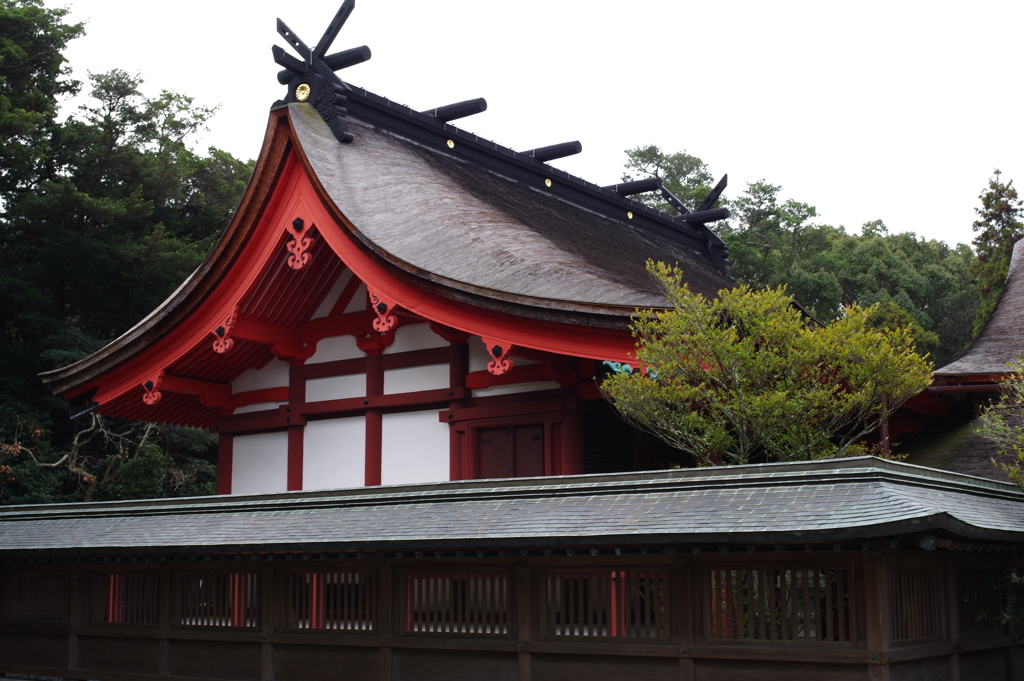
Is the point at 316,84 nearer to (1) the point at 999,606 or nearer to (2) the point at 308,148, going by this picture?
(2) the point at 308,148

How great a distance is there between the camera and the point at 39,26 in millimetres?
33438

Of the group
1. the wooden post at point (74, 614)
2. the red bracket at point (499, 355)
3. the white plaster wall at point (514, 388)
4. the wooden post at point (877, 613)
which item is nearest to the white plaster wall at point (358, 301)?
the white plaster wall at point (514, 388)

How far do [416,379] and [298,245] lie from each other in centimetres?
225

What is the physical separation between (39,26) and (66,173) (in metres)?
4.80

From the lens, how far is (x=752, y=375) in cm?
943

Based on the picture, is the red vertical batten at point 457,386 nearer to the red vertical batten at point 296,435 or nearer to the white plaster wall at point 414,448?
the white plaster wall at point 414,448

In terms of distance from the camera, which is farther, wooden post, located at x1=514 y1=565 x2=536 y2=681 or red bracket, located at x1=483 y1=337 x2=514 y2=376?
red bracket, located at x1=483 y1=337 x2=514 y2=376

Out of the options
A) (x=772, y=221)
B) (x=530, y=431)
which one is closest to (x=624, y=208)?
(x=530, y=431)

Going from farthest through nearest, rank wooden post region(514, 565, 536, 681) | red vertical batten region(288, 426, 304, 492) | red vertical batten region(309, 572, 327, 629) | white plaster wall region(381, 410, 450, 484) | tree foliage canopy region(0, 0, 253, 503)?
tree foliage canopy region(0, 0, 253, 503) → red vertical batten region(288, 426, 304, 492) → white plaster wall region(381, 410, 450, 484) → red vertical batten region(309, 572, 327, 629) → wooden post region(514, 565, 536, 681)

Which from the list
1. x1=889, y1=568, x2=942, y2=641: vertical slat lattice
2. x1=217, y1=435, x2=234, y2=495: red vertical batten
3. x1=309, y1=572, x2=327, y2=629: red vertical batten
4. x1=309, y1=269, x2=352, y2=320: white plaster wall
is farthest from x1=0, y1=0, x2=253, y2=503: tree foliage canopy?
x1=889, y1=568, x2=942, y2=641: vertical slat lattice

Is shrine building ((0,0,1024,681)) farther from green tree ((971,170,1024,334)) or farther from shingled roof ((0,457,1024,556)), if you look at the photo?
green tree ((971,170,1024,334))

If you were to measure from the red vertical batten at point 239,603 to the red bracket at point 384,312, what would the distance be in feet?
10.5

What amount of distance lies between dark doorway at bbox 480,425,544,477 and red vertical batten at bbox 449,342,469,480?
27 centimetres

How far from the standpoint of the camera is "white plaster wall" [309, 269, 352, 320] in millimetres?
14000
